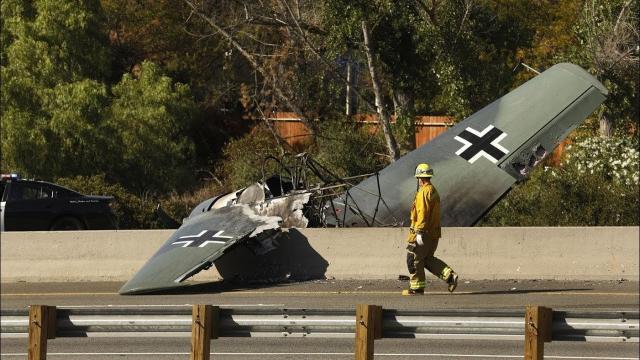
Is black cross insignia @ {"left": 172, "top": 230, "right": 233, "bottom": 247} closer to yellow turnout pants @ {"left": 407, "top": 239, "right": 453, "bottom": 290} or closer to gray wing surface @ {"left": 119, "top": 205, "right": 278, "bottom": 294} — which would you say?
gray wing surface @ {"left": 119, "top": 205, "right": 278, "bottom": 294}

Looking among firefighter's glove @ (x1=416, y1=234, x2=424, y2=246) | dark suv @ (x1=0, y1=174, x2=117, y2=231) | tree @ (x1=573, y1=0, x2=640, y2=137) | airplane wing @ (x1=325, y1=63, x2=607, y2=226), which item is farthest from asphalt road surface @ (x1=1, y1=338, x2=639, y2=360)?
tree @ (x1=573, y1=0, x2=640, y2=137)

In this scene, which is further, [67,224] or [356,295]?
[67,224]

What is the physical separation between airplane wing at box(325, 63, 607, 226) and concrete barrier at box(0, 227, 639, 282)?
90 cm

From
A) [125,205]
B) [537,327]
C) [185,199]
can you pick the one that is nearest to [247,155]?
[185,199]

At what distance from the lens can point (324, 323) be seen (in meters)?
7.35

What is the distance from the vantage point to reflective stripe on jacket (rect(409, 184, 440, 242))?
1380 centimetres

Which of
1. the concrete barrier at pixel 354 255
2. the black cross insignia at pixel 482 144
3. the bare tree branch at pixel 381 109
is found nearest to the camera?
the concrete barrier at pixel 354 255

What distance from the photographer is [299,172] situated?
17172 millimetres

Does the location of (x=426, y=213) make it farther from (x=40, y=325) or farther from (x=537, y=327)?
(x=40, y=325)

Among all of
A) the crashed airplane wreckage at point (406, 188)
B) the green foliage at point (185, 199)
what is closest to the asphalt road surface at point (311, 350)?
the crashed airplane wreckage at point (406, 188)

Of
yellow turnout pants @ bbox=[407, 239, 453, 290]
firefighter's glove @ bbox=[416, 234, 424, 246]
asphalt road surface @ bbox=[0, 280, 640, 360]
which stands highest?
firefighter's glove @ bbox=[416, 234, 424, 246]

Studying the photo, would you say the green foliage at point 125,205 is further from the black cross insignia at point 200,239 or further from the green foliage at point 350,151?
the black cross insignia at point 200,239

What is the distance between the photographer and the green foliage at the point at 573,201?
19688mm

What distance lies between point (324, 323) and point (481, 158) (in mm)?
10246
